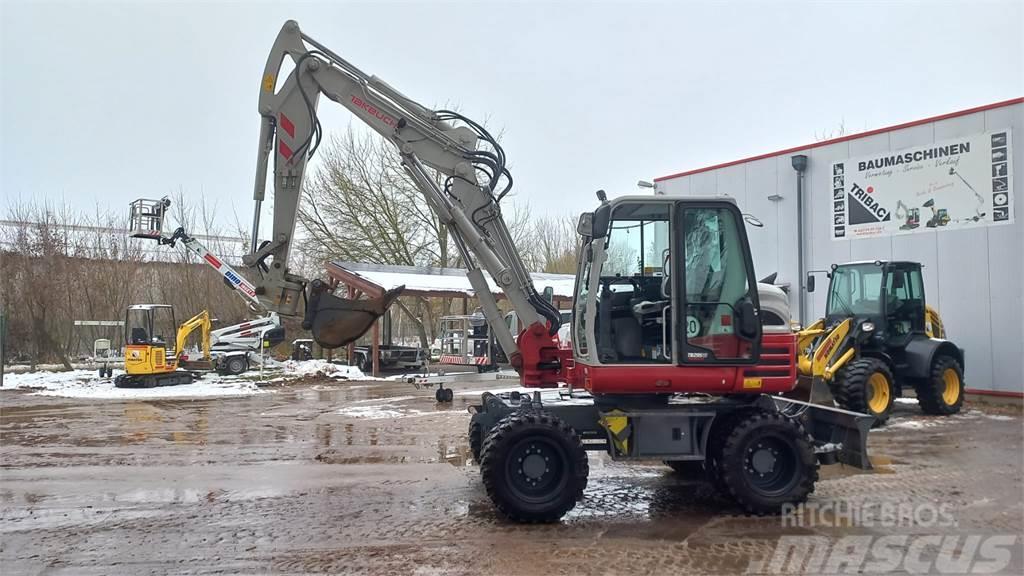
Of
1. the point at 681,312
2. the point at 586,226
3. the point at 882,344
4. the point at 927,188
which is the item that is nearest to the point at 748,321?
the point at 681,312

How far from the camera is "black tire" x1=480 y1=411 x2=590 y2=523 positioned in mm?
5730

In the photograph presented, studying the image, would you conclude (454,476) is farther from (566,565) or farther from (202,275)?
(202,275)

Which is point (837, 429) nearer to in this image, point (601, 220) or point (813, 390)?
point (601, 220)

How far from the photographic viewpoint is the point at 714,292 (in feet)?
19.7

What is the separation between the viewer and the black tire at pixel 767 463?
5961 mm

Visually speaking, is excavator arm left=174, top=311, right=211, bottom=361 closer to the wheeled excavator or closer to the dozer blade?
the wheeled excavator

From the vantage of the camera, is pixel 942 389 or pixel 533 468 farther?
pixel 942 389

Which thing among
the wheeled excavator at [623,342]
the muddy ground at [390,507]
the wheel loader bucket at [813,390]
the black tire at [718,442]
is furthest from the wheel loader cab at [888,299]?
the black tire at [718,442]

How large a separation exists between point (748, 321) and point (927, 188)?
1129 cm

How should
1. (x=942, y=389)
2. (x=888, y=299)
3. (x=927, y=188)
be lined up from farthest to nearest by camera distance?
(x=927, y=188), (x=888, y=299), (x=942, y=389)

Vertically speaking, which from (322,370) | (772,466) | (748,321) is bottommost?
(322,370)

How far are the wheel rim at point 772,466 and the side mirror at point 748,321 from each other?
92cm

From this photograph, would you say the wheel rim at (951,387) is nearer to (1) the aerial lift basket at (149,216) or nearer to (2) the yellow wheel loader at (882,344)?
(2) the yellow wheel loader at (882,344)

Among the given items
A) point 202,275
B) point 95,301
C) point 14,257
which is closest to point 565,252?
point 202,275
